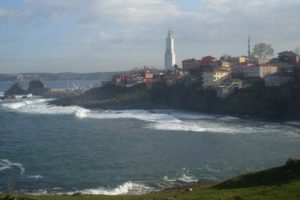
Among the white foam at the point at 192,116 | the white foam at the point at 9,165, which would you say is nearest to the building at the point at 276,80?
Answer: the white foam at the point at 192,116

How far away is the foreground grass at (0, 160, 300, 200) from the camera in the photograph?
19.0 meters

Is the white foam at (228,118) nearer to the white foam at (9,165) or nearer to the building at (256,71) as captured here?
the building at (256,71)

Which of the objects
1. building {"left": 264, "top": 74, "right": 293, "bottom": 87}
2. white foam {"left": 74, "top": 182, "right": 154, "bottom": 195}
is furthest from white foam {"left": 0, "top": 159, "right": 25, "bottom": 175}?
building {"left": 264, "top": 74, "right": 293, "bottom": 87}

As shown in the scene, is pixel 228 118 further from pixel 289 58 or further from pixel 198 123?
pixel 289 58

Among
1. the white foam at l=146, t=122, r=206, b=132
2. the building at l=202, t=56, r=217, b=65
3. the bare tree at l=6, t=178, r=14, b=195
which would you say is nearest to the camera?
the bare tree at l=6, t=178, r=14, b=195

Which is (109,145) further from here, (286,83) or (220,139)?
(286,83)

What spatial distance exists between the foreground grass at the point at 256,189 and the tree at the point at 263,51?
118 meters

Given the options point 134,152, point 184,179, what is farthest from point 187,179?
point 134,152

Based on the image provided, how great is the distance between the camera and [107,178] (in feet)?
107

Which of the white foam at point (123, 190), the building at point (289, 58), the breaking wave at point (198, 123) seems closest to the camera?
the white foam at point (123, 190)

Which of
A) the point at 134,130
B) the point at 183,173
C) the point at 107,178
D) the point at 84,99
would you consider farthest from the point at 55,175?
the point at 84,99

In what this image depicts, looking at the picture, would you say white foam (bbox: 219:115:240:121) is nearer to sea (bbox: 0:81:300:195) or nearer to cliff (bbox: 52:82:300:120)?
sea (bbox: 0:81:300:195)

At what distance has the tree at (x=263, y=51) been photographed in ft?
453

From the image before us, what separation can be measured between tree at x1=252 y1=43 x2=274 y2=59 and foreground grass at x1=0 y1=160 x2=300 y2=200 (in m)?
118
